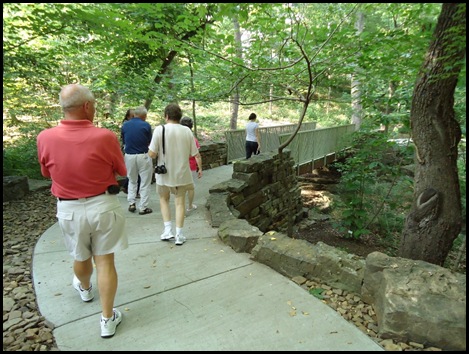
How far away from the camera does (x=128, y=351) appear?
193cm

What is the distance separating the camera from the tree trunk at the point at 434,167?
3211 millimetres

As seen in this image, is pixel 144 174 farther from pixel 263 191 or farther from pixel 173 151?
pixel 263 191

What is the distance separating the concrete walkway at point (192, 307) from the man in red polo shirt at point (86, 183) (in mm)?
251

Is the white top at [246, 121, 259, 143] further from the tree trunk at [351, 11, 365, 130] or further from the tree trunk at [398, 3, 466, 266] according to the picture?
the tree trunk at [398, 3, 466, 266]

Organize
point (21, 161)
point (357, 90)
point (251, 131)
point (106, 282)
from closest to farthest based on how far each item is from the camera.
Result: point (106, 282)
point (357, 90)
point (21, 161)
point (251, 131)

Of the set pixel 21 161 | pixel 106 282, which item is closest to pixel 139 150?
pixel 106 282

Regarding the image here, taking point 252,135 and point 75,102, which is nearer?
point 75,102

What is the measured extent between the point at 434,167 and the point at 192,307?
308 cm

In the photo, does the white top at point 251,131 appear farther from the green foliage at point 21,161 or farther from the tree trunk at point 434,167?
the green foliage at point 21,161

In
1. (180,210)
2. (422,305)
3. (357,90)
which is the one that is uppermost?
(357,90)

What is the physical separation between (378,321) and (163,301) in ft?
5.69

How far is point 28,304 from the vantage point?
2402 millimetres

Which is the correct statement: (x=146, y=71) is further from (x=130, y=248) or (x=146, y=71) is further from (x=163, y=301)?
(x=163, y=301)

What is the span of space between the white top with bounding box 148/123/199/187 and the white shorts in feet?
4.80
